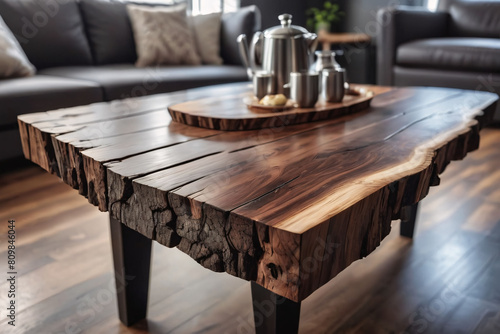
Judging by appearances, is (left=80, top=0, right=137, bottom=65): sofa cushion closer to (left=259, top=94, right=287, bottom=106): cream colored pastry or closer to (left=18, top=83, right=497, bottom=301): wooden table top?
(left=18, top=83, right=497, bottom=301): wooden table top

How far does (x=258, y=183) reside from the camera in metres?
0.68

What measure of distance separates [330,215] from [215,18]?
2.47 meters

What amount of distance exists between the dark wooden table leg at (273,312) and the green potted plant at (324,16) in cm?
364

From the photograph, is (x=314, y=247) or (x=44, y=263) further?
(x=44, y=263)

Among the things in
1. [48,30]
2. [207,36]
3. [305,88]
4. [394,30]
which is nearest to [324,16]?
[394,30]

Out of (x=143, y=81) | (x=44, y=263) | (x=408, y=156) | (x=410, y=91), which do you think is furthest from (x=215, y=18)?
(x=408, y=156)

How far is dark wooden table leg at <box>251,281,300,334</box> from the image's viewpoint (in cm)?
66

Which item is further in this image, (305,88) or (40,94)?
(40,94)

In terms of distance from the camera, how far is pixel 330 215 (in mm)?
560

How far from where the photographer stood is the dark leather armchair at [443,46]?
269 centimetres

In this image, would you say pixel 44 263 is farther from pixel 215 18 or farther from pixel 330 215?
pixel 215 18

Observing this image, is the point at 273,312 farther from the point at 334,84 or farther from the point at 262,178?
the point at 334,84

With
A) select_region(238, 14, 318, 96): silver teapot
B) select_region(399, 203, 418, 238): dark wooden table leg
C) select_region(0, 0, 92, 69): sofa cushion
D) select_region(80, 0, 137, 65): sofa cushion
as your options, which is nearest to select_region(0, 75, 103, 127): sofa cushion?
select_region(0, 0, 92, 69): sofa cushion

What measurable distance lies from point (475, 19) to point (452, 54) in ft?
2.17
